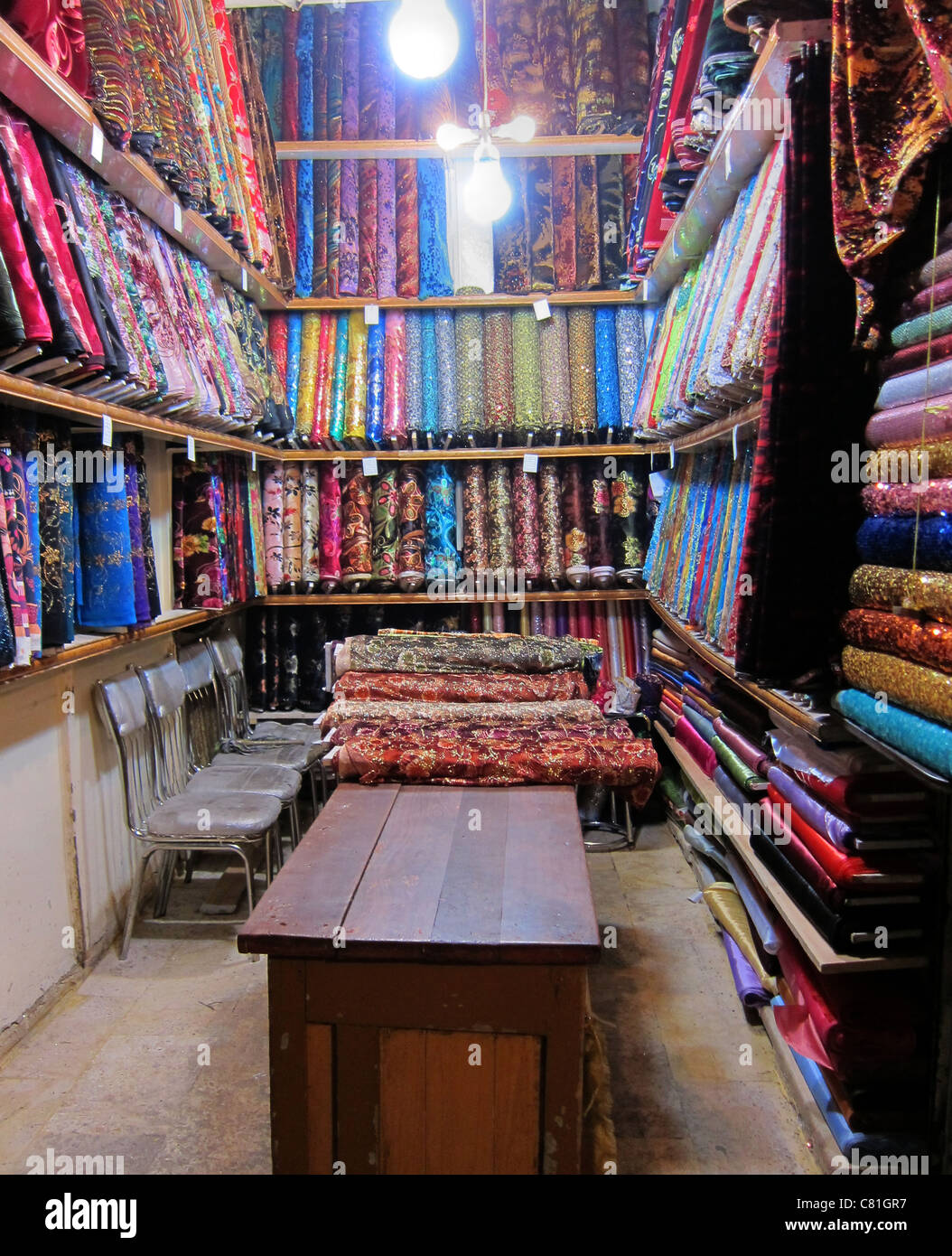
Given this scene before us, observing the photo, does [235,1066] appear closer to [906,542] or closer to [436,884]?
[436,884]

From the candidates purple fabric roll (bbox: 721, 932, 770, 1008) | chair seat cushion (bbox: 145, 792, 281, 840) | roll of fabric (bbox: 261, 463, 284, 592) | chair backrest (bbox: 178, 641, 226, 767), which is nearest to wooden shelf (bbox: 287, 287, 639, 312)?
roll of fabric (bbox: 261, 463, 284, 592)

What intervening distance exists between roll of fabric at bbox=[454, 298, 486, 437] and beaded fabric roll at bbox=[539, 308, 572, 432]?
0.29 metres

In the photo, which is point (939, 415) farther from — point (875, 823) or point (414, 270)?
point (414, 270)

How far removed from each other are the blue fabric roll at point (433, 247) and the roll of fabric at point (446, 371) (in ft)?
0.43

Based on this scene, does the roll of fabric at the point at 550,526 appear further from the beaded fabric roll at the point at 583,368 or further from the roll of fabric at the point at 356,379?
the roll of fabric at the point at 356,379

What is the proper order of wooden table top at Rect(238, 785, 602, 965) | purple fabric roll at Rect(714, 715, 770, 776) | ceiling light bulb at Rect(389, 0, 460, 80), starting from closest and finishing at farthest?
wooden table top at Rect(238, 785, 602, 965)
purple fabric roll at Rect(714, 715, 770, 776)
ceiling light bulb at Rect(389, 0, 460, 80)

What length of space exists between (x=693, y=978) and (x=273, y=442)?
2.83 meters

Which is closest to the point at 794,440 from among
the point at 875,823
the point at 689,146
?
the point at 875,823

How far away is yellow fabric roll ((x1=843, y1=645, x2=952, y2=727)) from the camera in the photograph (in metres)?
1.19

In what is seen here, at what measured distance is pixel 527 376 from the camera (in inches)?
169

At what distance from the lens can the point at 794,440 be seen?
Answer: 65.1 inches

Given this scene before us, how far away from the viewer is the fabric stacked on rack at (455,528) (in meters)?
4.32

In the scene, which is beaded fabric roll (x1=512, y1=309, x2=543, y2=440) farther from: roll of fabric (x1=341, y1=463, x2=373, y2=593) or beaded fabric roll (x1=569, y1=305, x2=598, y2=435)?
roll of fabric (x1=341, y1=463, x2=373, y2=593)

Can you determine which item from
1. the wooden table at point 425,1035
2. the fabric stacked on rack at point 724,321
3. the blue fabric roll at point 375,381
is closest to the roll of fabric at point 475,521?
the blue fabric roll at point 375,381
